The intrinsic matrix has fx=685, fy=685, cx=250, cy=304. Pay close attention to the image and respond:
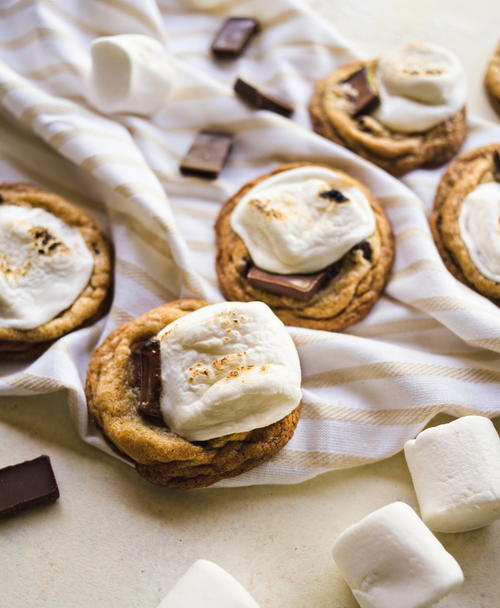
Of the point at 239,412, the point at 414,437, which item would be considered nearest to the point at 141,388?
the point at 239,412

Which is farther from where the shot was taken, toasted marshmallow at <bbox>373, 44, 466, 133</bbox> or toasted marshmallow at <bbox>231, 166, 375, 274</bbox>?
toasted marshmallow at <bbox>373, 44, 466, 133</bbox>

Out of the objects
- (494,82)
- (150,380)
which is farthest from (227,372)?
(494,82)

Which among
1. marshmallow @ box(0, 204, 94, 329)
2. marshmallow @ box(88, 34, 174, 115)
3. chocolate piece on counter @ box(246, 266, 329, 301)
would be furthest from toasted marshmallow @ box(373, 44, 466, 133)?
marshmallow @ box(0, 204, 94, 329)

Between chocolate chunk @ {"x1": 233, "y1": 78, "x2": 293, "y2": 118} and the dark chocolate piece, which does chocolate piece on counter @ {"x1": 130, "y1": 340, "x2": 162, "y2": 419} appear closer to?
chocolate chunk @ {"x1": 233, "y1": 78, "x2": 293, "y2": 118}

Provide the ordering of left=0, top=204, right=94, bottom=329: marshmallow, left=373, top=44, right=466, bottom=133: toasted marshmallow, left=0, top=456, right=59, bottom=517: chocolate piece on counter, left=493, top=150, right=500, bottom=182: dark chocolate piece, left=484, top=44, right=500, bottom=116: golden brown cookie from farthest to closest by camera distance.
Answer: left=484, top=44, right=500, bottom=116: golden brown cookie
left=373, top=44, right=466, bottom=133: toasted marshmallow
left=493, top=150, right=500, bottom=182: dark chocolate piece
left=0, top=204, right=94, bottom=329: marshmallow
left=0, top=456, right=59, bottom=517: chocolate piece on counter

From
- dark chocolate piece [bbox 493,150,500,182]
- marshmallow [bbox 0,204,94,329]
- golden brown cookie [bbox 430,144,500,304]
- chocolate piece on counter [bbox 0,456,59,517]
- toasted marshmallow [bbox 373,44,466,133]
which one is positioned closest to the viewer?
chocolate piece on counter [bbox 0,456,59,517]

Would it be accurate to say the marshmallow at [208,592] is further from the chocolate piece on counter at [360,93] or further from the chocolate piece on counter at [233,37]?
the chocolate piece on counter at [233,37]
